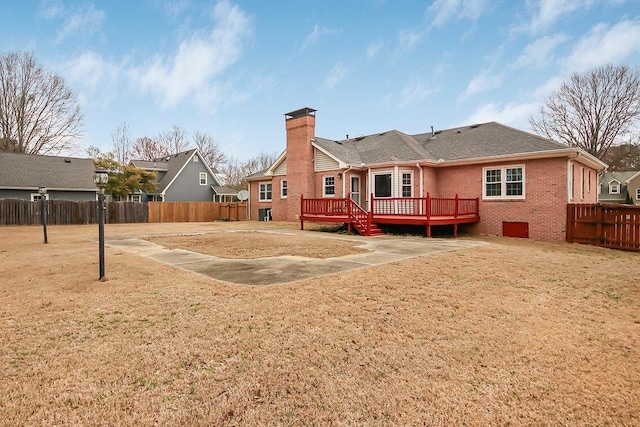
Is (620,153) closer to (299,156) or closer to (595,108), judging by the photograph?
(595,108)

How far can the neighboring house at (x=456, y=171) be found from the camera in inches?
530

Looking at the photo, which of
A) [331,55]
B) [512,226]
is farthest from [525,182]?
[331,55]

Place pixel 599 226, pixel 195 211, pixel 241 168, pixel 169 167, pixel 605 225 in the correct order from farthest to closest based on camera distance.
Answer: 1. pixel 241 168
2. pixel 169 167
3. pixel 195 211
4. pixel 599 226
5. pixel 605 225

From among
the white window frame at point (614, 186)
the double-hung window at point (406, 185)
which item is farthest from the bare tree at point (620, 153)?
the double-hung window at point (406, 185)

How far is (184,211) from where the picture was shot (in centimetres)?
2733

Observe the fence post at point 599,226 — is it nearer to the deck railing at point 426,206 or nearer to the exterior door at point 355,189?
the deck railing at point 426,206

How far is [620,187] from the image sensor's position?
142 ft

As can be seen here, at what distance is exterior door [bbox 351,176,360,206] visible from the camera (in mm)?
18453

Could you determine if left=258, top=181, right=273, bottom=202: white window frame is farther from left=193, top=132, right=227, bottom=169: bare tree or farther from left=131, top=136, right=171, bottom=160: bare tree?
left=131, top=136, right=171, bottom=160: bare tree

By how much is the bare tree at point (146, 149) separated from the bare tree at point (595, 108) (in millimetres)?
44662

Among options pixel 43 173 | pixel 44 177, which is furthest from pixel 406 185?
pixel 43 173

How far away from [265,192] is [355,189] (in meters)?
8.97

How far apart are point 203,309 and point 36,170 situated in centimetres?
2896

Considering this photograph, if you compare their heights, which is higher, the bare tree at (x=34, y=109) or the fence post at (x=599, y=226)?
the bare tree at (x=34, y=109)
